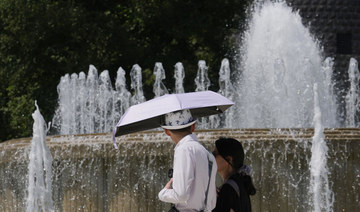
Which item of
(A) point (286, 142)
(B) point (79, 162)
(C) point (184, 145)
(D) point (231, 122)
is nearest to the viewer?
(C) point (184, 145)

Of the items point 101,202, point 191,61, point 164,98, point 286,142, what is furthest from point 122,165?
point 191,61

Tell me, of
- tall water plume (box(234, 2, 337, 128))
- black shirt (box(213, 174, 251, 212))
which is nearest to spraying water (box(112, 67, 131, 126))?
tall water plume (box(234, 2, 337, 128))

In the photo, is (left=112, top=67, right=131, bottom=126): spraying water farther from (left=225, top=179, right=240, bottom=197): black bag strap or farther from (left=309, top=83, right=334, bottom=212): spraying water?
(left=225, top=179, right=240, bottom=197): black bag strap

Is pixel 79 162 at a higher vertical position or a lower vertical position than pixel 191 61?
lower

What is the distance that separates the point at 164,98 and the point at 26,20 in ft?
54.5

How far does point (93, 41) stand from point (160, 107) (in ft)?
55.4

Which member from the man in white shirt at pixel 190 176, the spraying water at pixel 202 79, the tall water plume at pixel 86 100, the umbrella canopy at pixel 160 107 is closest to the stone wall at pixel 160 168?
the umbrella canopy at pixel 160 107

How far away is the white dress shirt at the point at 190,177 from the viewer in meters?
4.25

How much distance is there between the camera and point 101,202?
788 centimetres

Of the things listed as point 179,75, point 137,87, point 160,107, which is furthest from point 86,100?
point 160,107

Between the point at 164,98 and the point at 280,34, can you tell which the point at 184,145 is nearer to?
the point at 164,98

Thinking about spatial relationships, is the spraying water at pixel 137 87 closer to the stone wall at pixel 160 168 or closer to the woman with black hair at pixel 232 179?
the stone wall at pixel 160 168

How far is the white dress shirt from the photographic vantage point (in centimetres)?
425

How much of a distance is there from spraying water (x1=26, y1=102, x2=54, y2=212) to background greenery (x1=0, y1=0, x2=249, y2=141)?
12216 millimetres
